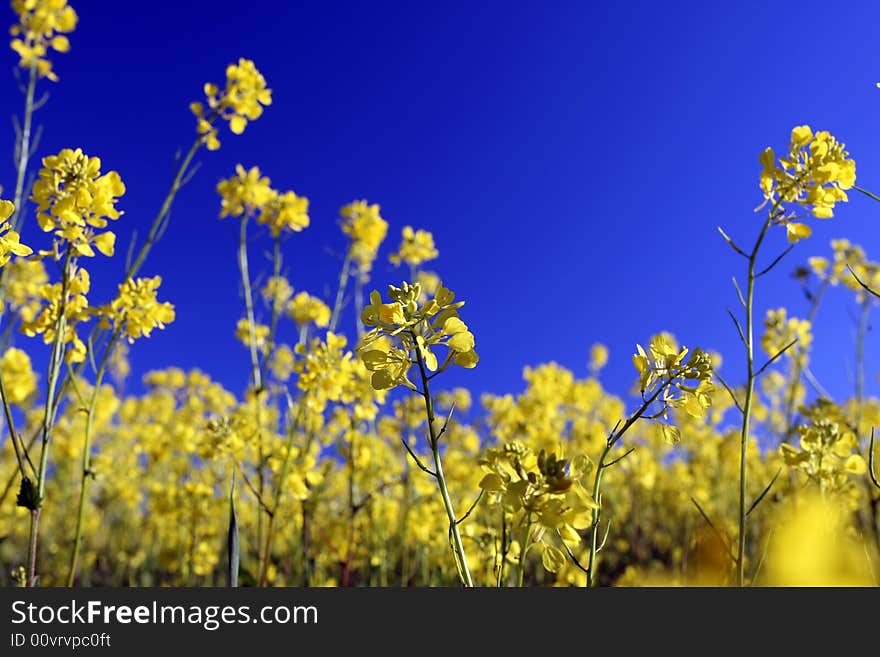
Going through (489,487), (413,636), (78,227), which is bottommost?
(413,636)

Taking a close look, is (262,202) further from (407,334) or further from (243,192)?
(407,334)

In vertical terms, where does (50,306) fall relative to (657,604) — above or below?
above

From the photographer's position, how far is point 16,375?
3631mm

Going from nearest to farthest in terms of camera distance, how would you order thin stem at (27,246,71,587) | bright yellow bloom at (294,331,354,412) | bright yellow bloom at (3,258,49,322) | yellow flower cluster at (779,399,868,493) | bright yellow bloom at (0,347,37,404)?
1. thin stem at (27,246,71,587)
2. yellow flower cluster at (779,399,868,493)
3. bright yellow bloom at (294,331,354,412)
4. bright yellow bloom at (0,347,37,404)
5. bright yellow bloom at (3,258,49,322)

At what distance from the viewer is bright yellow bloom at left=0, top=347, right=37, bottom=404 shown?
11.3 ft

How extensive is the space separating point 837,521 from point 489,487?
2.02 meters

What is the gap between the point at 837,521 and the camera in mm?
2457

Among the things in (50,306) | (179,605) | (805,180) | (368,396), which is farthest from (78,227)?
(805,180)

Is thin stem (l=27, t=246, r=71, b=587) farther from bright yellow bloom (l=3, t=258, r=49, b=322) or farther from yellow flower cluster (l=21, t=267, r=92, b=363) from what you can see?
bright yellow bloom (l=3, t=258, r=49, b=322)

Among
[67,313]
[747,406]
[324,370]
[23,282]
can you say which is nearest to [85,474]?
[67,313]

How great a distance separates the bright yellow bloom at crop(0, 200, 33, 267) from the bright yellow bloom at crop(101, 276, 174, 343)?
2.94 ft

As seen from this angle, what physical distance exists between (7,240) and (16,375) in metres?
2.78

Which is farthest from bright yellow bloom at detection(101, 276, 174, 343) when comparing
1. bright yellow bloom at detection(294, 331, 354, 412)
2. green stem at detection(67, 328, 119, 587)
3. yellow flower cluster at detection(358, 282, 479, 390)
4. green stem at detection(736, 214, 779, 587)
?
green stem at detection(736, 214, 779, 587)

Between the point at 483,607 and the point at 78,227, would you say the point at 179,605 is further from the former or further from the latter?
the point at 78,227
